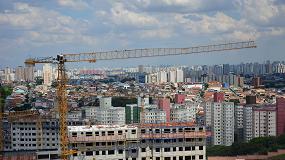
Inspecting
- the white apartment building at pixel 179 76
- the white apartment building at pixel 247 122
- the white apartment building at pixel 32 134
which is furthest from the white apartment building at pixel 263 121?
the white apartment building at pixel 179 76

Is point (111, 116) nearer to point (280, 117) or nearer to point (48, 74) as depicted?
point (280, 117)

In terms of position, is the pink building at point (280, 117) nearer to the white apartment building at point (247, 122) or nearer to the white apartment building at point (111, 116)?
the white apartment building at point (247, 122)

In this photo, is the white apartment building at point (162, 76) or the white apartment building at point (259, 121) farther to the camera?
the white apartment building at point (162, 76)

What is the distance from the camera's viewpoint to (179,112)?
17281 mm

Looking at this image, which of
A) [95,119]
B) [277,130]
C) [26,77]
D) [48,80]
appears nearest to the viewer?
[277,130]

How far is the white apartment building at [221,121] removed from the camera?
15.3 m

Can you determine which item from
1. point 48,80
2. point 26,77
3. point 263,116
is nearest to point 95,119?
point 263,116

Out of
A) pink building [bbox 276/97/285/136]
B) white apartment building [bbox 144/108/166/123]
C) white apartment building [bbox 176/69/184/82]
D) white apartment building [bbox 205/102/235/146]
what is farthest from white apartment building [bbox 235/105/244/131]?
white apartment building [bbox 176/69/184/82]

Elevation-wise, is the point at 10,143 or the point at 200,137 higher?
the point at 200,137

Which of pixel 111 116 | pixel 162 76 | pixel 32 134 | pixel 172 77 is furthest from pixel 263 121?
pixel 172 77

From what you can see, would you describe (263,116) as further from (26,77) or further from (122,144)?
(26,77)

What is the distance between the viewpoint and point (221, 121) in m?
15.7

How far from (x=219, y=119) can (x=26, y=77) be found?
109 ft

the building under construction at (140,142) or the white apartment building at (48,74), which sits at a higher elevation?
the white apartment building at (48,74)
